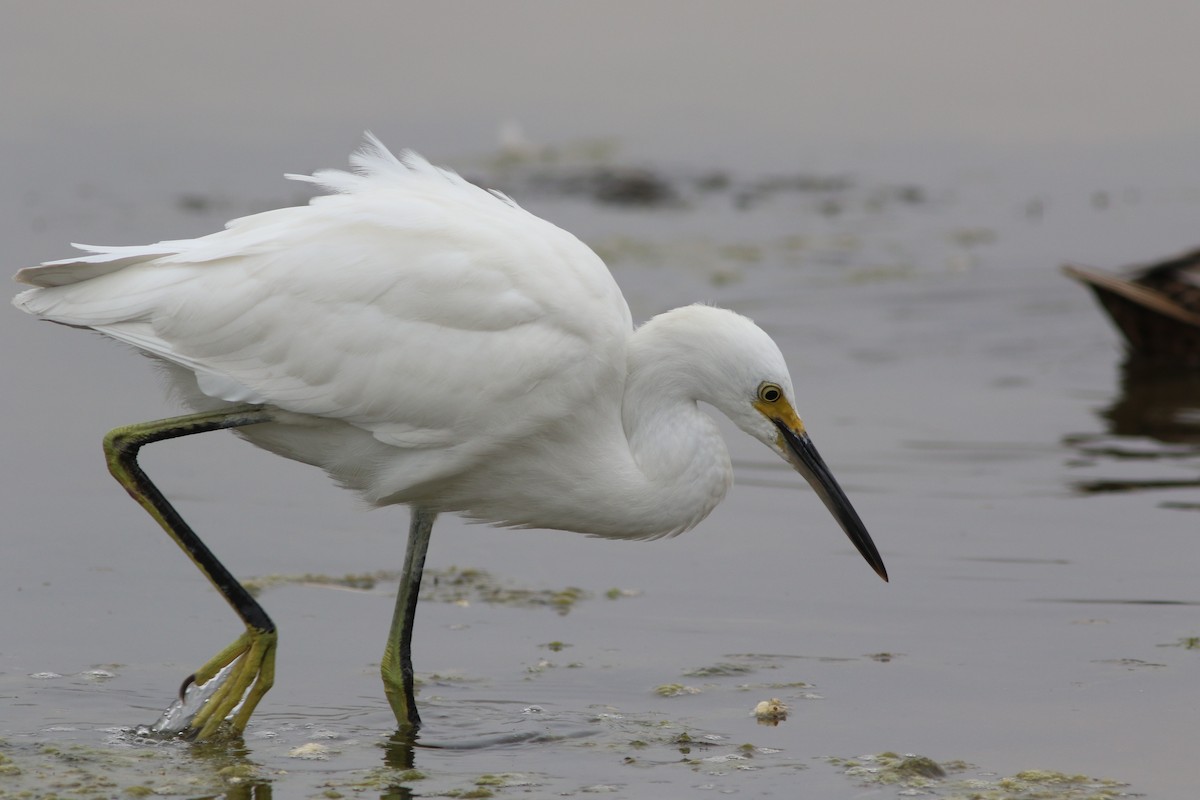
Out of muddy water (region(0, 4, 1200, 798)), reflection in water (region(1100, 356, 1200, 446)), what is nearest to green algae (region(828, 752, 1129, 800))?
muddy water (region(0, 4, 1200, 798))

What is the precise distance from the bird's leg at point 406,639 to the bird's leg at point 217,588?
1.36 feet

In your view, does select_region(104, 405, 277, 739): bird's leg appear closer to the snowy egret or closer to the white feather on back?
the snowy egret

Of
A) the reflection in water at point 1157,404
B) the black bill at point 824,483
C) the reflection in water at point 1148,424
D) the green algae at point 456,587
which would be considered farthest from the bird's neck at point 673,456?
the reflection in water at point 1157,404

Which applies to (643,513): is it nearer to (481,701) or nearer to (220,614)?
(481,701)

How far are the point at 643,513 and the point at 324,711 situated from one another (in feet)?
4.31

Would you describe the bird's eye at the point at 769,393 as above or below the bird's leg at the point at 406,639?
above

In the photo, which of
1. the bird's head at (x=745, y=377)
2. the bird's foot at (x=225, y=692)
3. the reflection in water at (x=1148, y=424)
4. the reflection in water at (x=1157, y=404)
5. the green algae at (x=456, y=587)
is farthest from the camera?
the reflection in water at (x=1157, y=404)

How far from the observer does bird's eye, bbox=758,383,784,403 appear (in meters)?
5.70

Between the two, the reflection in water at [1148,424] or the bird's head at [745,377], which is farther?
the reflection in water at [1148,424]

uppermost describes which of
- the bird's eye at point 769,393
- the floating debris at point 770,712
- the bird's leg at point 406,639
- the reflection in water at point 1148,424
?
the reflection in water at point 1148,424

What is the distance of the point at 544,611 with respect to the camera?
686 centimetres

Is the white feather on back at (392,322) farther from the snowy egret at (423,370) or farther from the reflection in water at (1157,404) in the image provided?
the reflection in water at (1157,404)

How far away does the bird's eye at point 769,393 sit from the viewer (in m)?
5.70

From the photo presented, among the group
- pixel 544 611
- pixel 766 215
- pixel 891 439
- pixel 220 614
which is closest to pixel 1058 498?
pixel 891 439
